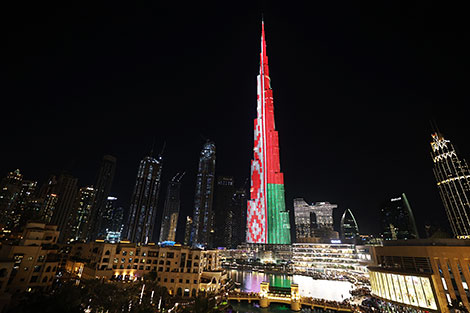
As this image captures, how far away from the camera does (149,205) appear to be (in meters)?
165

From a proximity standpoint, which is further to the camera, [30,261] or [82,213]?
[82,213]

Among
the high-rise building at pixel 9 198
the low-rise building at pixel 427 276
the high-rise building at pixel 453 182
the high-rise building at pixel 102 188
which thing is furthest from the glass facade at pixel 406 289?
the high-rise building at pixel 102 188

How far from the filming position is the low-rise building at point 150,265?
48.8 m

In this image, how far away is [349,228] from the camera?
177500 millimetres

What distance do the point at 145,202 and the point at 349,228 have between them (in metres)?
166

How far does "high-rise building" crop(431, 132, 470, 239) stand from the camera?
3452 inches

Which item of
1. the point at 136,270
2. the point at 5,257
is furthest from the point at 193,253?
the point at 5,257

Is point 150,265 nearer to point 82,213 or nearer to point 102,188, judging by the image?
point 82,213

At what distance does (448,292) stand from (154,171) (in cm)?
17253

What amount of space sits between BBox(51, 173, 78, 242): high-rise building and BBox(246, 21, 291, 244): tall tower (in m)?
106

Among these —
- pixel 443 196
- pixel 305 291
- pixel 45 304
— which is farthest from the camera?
pixel 443 196

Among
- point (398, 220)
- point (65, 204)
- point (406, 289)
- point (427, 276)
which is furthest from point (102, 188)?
point (398, 220)

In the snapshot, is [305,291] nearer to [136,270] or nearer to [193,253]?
[193,253]

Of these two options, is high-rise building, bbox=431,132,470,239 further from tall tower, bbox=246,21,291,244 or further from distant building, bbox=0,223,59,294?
distant building, bbox=0,223,59,294
